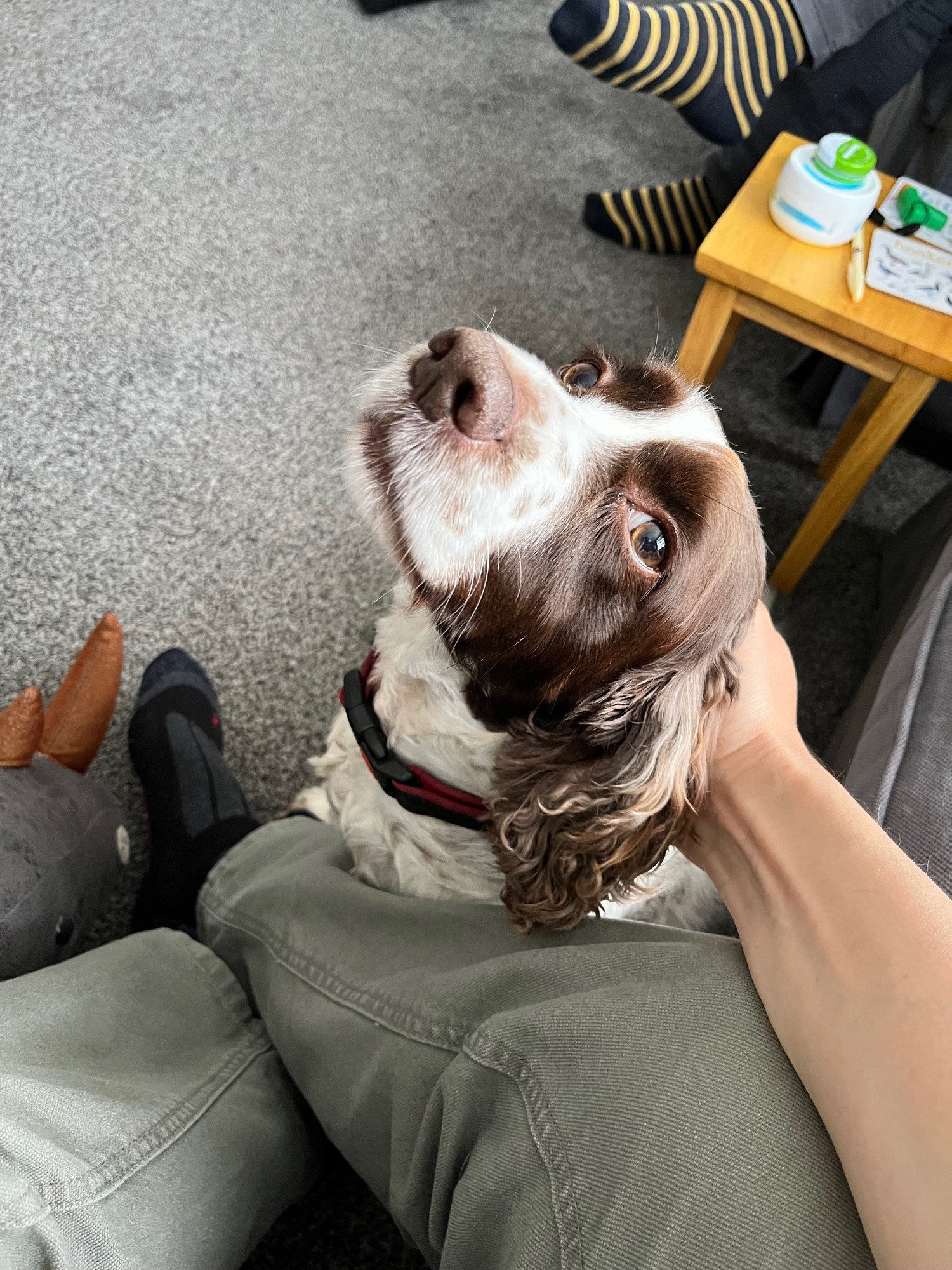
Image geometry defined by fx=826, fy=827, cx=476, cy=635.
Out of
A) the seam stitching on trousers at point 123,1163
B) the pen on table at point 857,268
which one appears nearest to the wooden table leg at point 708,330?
the pen on table at point 857,268

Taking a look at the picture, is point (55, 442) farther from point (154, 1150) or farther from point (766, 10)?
point (766, 10)

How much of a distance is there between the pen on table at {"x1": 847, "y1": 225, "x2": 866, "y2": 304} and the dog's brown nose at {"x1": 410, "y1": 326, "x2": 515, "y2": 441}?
1069 mm

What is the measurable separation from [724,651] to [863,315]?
3.15 ft

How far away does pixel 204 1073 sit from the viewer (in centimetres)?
102

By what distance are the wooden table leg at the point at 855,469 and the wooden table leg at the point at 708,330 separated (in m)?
0.38

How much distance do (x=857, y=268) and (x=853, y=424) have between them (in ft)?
2.13

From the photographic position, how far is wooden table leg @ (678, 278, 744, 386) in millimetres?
1765

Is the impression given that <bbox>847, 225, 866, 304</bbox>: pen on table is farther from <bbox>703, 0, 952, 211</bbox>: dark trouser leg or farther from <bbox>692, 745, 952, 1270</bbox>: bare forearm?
<bbox>692, 745, 952, 1270</bbox>: bare forearm

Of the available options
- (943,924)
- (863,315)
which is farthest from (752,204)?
(943,924)

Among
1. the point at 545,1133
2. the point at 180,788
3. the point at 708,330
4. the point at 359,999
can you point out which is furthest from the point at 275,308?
the point at 545,1133

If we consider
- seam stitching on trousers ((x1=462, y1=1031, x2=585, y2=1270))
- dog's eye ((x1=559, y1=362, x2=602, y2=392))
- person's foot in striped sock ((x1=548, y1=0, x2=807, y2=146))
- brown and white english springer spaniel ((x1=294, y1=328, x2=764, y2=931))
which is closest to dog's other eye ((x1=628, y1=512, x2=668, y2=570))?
brown and white english springer spaniel ((x1=294, y1=328, x2=764, y2=931))

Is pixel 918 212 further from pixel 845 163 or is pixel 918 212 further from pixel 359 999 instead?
pixel 359 999

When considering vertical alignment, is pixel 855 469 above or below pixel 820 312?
→ below

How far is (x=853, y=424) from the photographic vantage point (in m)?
2.25
